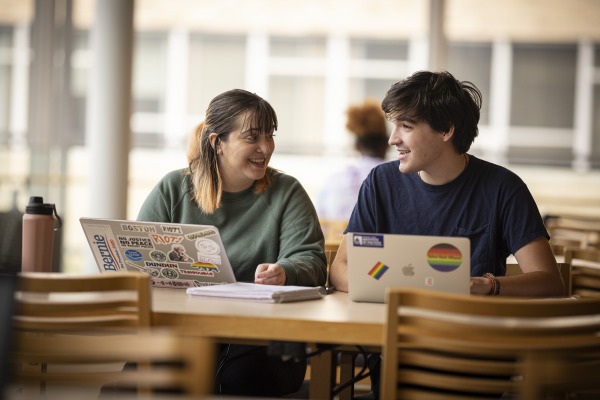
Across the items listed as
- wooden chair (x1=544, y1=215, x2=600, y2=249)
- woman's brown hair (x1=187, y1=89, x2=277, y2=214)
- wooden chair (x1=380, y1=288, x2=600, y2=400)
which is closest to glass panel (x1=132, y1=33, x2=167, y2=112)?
wooden chair (x1=544, y1=215, x2=600, y2=249)

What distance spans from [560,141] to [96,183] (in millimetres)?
3546

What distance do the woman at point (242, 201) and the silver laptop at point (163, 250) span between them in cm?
33

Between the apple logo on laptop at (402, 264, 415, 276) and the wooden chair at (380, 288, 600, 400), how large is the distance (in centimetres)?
28

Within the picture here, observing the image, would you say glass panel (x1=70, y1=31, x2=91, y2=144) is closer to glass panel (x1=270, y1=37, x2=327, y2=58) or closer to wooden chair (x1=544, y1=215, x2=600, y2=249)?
glass panel (x1=270, y1=37, x2=327, y2=58)

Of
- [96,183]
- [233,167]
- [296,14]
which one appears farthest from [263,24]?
[233,167]

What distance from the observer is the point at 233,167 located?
2877 mm

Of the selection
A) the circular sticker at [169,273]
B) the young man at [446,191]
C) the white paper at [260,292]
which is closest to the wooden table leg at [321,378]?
the young man at [446,191]

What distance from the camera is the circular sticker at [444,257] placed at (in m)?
2.14

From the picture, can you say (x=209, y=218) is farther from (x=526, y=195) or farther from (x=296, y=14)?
(x=296, y=14)

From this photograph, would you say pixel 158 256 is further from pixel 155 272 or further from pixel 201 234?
pixel 201 234

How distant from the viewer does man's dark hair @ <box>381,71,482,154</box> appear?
275cm

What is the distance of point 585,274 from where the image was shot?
10.9ft

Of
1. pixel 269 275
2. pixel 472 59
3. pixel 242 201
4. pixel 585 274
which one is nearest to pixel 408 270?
pixel 269 275

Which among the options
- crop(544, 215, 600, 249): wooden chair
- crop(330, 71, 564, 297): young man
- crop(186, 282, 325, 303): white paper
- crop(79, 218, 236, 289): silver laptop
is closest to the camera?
crop(186, 282, 325, 303): white paper
